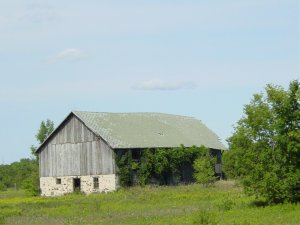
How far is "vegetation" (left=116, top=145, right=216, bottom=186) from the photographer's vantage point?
54.9m

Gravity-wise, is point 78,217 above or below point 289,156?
below

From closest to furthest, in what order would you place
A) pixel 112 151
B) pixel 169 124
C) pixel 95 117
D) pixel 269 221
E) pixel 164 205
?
pixel 269 221 < pixel 164 205 < pixel 112 151 < pixel 95 117 < pixel 169 124

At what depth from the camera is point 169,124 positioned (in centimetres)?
6550

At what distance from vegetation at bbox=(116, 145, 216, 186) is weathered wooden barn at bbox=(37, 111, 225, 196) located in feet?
2.21

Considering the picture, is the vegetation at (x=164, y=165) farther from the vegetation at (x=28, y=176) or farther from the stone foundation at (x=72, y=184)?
the vegetation at (x=28, y=176)

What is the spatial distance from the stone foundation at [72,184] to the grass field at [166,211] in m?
9.72

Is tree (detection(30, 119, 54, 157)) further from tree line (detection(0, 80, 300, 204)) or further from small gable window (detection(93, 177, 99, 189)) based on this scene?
tree line (detection(0, 80, 300, 204))

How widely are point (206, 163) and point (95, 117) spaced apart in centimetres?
1088

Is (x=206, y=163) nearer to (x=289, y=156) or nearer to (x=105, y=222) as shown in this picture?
(x=289, y=156)

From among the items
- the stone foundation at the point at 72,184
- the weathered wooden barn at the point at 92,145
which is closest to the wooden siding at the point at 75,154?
the weathered wooden barn at the point at 92,145

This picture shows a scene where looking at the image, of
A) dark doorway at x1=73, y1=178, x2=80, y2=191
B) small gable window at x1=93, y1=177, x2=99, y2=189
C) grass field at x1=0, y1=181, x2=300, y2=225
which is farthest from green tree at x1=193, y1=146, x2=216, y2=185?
dark doorway at x1=73, y1=178, x2=80, y2=191

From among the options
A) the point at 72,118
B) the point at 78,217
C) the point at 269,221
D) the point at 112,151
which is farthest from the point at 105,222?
the point at 72,118

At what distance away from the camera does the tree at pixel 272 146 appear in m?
32.7

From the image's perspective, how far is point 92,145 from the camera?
5678 cm
